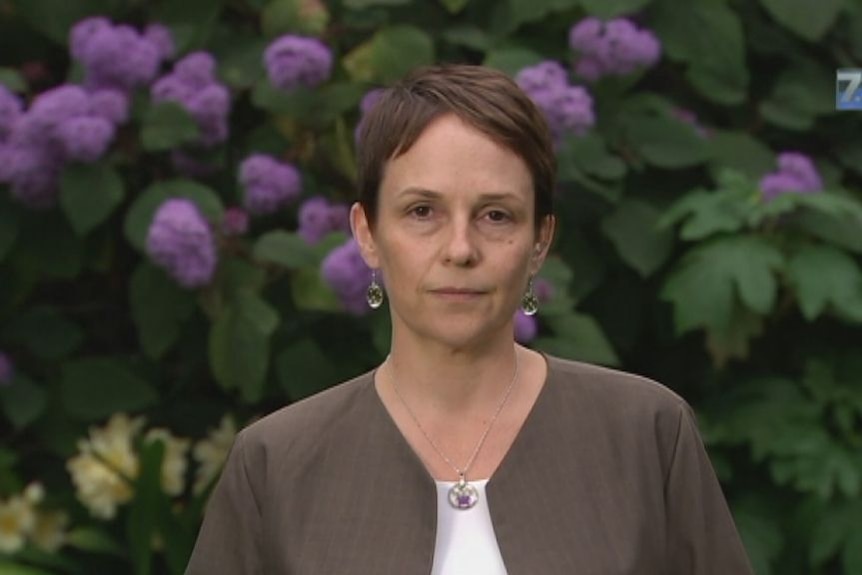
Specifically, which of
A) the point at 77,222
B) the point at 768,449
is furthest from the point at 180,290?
the point at 768,449

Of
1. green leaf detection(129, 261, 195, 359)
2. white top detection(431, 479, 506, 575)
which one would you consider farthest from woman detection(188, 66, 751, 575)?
green leaf detection(129, 261, 195, 359)

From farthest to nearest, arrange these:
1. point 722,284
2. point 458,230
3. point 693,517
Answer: point 722,284 → point 693,517 → point 458,230

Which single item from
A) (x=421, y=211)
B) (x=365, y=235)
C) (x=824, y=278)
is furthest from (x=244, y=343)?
(x=421, y=211)

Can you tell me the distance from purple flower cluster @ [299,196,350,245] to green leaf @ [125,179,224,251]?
15 cm

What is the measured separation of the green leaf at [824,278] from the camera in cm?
334

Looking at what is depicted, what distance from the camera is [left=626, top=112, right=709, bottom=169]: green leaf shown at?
3625 millimetres

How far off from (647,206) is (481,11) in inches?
19.7

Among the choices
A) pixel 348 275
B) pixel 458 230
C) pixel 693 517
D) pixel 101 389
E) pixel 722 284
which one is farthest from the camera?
pixel 101 389

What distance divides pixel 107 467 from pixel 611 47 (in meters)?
1.17

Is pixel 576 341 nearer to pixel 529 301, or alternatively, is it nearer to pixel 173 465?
pixel 173 465

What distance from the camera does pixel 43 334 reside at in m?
3.72

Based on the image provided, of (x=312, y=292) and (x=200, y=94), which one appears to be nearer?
(x=312, y=292)

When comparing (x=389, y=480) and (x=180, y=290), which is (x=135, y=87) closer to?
(x=180, y=290)

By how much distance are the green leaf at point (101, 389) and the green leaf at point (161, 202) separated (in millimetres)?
300
